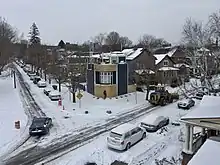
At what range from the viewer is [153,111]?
2822 cm

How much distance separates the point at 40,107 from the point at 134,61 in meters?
16.5

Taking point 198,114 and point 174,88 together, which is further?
point 174,88

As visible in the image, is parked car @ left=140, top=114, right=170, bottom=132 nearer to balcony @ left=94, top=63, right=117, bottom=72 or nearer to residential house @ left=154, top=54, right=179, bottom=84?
balcony @ left=94, top=63, right=117, bottom=72

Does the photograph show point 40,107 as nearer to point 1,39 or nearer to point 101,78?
point 101,78

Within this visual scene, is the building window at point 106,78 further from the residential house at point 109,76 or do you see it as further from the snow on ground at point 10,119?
the snow on ground at point 10,119

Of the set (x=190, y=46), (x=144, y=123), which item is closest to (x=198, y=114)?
(x=144, y=123)

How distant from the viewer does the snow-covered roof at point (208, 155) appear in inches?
322

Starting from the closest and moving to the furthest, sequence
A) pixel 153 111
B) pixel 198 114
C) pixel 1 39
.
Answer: pixel 198 114
pixel 153 111
pixel 1 39

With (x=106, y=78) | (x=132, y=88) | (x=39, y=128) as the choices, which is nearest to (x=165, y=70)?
(x=132, y=88)

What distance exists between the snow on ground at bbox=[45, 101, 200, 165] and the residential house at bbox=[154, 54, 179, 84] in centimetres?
1921

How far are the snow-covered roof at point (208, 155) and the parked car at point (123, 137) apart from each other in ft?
25.8

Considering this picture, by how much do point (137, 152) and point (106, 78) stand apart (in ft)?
61.5

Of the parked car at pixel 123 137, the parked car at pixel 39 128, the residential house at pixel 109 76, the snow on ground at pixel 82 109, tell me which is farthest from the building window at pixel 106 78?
the parked car at pixel 123 137

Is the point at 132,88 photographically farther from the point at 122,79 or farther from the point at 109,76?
the point at 109,76
